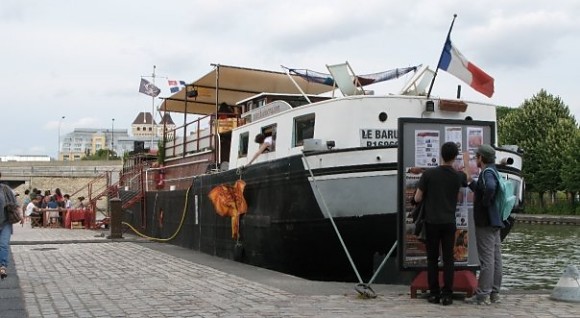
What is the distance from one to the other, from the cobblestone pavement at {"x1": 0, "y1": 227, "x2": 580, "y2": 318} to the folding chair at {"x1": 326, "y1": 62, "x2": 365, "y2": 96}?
3595mm

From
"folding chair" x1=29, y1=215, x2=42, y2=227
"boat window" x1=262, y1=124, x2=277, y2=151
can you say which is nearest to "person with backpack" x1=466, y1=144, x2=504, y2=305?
"boat window" x1=262, y1=124, x2=277, y2=151

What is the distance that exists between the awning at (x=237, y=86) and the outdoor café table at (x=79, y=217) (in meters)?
8.96

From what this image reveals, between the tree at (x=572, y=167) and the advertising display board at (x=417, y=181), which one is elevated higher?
the tree at (x=572, y=167)

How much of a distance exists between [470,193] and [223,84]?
411 inches

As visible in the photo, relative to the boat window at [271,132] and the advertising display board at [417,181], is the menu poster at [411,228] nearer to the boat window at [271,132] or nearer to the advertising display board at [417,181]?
the advertising display board at [417,181]

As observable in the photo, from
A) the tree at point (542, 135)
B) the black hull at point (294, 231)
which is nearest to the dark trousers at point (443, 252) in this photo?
the black hull at point (294, 231)

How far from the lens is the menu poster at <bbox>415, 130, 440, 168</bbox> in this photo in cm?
841

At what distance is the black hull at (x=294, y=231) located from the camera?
10875mm

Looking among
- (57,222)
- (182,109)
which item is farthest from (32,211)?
(182,109)

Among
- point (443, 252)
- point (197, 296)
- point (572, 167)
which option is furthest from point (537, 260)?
point (572, 167)

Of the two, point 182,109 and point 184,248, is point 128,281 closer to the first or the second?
point 184,248

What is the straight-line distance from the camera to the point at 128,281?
9969 mm

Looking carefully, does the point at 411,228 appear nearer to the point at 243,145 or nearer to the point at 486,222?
the point at 486,222

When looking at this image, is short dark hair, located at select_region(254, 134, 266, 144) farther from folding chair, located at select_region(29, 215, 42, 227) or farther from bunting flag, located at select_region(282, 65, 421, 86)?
folding chair, located at select_region(29, 215, 42, 227)
